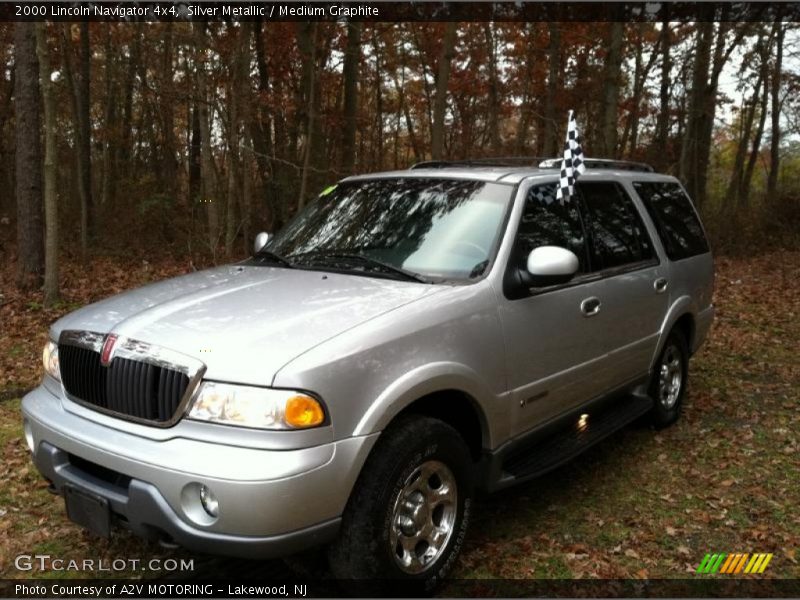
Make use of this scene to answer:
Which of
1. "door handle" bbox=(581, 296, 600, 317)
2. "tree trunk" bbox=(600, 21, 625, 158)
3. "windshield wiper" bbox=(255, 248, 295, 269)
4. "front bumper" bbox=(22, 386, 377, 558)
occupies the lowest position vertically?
"front bumper" bbox=(22, 386, 377, 558)

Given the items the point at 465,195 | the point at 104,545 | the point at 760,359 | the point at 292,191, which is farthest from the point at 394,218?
the point at 292,191

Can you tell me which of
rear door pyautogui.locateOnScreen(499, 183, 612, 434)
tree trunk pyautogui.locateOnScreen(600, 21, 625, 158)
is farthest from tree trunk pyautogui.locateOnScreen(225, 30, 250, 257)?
rear door pyautogui.locateOnScreen(499, 183, 612, 434)

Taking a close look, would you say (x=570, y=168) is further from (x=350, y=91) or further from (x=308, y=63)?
(x=350, y=91)

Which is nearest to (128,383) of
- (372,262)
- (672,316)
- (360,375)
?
(360,375)

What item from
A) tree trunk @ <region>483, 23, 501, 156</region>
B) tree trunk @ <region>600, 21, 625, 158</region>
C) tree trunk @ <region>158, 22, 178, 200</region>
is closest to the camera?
tree trunk @ <region>158, 22, 178, 200</region>

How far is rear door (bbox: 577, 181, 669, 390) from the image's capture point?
4430mm

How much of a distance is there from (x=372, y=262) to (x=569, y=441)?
1.68 meters

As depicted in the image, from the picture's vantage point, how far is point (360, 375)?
9.09ft

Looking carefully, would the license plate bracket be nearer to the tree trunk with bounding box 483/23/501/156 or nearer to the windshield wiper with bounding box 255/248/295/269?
the windshield wiper with bounding box 255/248/295/269

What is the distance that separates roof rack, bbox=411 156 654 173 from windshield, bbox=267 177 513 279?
511 millimetres

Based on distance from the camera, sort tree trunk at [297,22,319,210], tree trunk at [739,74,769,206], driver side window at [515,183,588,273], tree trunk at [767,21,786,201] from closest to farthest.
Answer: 1. driver side window at [515,183,588,273]
2. tree trunk at [297,22,319,210]
3. tree trunk at [767,21,786,201]
4. tree trunk at [739,74,769,206]

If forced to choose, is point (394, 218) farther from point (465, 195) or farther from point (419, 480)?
point (419, 480)

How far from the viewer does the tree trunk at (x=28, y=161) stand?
1005 cm

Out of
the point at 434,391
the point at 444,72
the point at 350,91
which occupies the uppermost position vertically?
the point at 444,72
